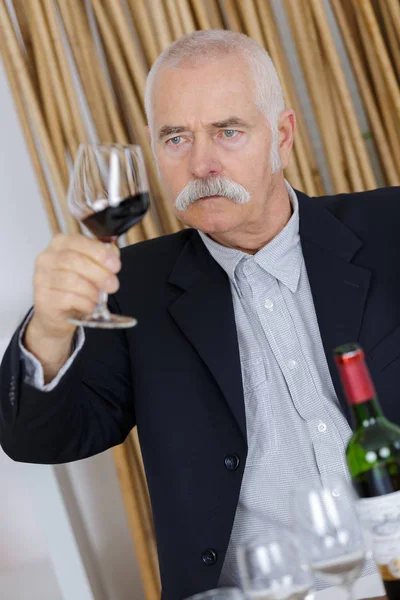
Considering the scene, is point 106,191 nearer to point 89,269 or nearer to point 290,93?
point 89,269

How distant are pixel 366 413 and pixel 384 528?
0.14 metres

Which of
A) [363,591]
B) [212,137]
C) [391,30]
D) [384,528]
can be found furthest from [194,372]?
[391,30]

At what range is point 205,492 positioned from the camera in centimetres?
163

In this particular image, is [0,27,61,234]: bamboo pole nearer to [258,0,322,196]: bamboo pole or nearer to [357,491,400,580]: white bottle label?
[258,0,322,196]: bamboo pole

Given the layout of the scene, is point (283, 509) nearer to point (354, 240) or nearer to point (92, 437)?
point (92, 437)

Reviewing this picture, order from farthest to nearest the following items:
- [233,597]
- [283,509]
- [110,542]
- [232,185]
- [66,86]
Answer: [110,542]
[66,86]
[232,185]
[283,509]
[233,597]

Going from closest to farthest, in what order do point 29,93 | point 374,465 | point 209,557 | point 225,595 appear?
1. point 225,595
2. point 374,465
3. point 209,557
4. point 29,93

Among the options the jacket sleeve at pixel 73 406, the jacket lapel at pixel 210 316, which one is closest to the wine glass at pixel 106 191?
the jacket sleeve at pixel 73 406

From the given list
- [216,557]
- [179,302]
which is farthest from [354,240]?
[216,557]

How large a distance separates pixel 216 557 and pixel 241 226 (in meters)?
0.63

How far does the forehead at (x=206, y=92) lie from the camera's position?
169cm

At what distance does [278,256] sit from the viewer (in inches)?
69.2

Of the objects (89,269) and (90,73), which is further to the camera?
(90,73)

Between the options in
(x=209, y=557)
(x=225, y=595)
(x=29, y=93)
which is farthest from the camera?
(x=29, y=93)
